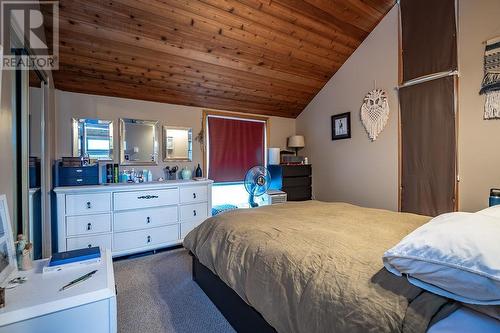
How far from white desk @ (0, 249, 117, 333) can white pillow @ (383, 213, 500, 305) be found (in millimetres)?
1187

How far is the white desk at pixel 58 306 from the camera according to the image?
90cm

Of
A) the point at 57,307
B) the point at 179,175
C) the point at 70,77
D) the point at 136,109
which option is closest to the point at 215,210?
the point at 179,175

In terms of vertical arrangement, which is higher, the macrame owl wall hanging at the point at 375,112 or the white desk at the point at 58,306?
the macrame owl wall hanging at the point at 375,112

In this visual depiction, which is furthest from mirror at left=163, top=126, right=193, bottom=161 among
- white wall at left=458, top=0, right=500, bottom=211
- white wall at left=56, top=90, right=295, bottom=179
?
white wall at left=458, top=0, right=500, bottom=211

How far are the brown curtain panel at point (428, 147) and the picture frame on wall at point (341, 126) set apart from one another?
73cm

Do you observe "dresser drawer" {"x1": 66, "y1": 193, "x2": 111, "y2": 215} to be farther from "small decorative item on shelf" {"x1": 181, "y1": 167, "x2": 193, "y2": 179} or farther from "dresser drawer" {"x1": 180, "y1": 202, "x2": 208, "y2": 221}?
"small decorative item on shelf" {"x1": 181, "y1": 167, "x2": 193, "y2": 179}

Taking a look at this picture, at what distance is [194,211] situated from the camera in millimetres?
3117

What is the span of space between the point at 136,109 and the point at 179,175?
3.44 ft

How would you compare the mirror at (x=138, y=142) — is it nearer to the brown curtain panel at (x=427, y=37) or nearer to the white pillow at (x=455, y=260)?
the white pillow at (x=455, y=260)

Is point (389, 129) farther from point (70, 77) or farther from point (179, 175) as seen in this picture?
point (70, 77)

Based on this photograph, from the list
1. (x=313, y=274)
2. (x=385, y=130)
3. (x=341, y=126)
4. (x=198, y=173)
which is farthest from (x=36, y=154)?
(x=385, y=130)

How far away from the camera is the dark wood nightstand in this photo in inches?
150

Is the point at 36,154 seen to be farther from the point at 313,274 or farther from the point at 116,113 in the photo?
the point at 313,274

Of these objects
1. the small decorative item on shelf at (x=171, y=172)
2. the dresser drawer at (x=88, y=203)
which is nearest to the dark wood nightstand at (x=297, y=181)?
the small decorative item on shelf at (x=171, y=172)
